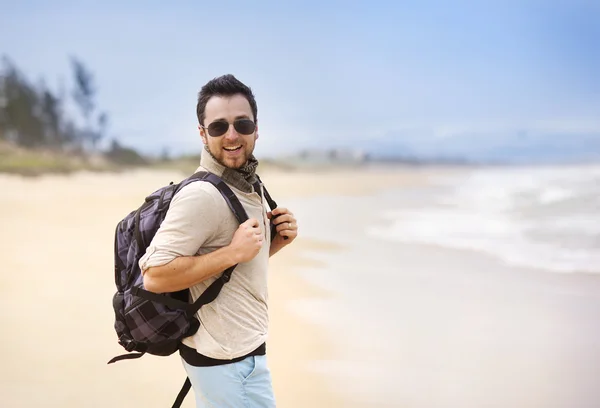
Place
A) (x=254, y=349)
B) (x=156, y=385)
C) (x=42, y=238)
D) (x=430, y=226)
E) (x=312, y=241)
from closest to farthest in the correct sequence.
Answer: (x=254, y=349) < (x=156, y=385) < (x=42, y=238) < (x=312, y=241) < (x=430, y=226)

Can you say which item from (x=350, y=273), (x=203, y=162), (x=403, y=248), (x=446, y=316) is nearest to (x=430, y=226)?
(x=403, y=248)

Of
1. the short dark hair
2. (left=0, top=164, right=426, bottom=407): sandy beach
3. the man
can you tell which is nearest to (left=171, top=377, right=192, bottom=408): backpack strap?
the man

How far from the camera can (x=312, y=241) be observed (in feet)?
33.3

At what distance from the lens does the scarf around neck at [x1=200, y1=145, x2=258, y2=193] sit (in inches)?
66.1

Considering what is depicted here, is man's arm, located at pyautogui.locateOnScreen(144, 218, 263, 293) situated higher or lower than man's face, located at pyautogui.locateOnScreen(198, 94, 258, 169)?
lower

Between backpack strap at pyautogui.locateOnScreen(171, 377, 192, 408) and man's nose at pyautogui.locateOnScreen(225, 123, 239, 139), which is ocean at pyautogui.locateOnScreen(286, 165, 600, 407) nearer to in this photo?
backpack strap at pyautogui.locateOnScreen(171, 377, 192, 408)

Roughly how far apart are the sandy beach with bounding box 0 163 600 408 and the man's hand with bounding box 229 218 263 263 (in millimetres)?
2247

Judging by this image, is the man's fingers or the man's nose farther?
the man's nose

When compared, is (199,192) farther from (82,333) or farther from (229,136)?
(82,333)

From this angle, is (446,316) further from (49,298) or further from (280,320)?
(49,298)

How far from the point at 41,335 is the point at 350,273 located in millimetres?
3801

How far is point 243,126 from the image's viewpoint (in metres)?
1.71

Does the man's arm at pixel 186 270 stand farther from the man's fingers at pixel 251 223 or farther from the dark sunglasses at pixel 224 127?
the dark sunglasses at pixel 224 127

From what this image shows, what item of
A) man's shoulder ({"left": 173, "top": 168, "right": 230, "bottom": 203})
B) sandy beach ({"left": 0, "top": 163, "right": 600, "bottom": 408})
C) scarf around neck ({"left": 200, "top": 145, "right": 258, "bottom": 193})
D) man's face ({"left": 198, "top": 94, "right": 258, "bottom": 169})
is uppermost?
man's face ({"left": 198, "top": 94, "right": 258, "bottom": 169})
